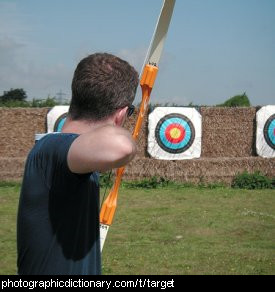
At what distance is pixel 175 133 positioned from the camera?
1049 cm

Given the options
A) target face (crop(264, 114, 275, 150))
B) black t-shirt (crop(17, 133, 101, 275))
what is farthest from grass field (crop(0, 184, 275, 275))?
black t-shirt (crop(17, 133, 101, 275))

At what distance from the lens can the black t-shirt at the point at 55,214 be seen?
134 centimetres

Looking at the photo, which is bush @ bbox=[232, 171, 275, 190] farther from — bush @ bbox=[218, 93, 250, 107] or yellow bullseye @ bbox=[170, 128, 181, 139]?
bush @ bbox=[218, 93, 250, 107]

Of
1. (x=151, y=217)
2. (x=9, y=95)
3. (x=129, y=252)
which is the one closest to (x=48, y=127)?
(x=151, y=217)

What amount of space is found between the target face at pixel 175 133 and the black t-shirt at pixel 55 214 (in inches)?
349

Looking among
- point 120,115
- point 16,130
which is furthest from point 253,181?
point 120,115

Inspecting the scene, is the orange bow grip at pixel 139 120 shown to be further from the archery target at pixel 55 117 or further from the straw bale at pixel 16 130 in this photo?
the straw bale at pixel 16 130

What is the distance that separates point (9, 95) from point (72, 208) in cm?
2105

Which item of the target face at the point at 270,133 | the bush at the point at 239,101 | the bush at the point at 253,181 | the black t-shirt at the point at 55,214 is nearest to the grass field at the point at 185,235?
the bush at the point at 253,181

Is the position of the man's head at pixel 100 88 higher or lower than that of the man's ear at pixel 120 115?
higher

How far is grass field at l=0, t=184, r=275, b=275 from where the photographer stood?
432 centimetres

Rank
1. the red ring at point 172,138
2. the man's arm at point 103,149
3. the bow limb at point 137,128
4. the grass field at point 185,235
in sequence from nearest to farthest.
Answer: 1. the man's arm at point 103,149
2. the bow limb at point 137,128
3. the grass field at point 185,235
4. the red ring at point 172,138

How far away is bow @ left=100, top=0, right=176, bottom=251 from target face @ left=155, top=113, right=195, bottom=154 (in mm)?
7979

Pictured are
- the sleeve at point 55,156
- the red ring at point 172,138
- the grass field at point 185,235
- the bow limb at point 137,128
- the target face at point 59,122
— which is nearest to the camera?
the sleeve at point 55,156
